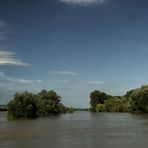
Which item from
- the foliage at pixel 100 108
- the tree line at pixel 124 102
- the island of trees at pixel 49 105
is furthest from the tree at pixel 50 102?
the foliage at pixel 100 108

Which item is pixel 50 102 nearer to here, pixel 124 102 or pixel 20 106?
pixel 20 106

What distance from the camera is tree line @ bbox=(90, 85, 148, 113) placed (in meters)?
101

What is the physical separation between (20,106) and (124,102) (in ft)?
198

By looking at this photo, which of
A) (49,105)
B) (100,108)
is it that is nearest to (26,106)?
(49,105)

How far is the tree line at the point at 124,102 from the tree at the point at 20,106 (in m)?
30.0

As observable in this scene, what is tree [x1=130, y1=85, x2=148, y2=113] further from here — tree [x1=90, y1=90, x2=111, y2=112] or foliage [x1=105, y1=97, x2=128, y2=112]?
tree [x1=90, y1=90, x2=111, y2=112]

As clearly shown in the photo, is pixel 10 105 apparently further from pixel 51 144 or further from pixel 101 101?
pixel 101 101

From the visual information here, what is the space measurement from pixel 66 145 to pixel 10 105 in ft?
169

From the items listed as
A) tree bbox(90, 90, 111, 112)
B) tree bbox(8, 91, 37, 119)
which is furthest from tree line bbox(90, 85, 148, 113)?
tree bbox(8, 91, 37, 119)

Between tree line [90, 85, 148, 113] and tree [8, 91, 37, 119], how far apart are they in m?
30.0

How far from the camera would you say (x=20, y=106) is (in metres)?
79.9

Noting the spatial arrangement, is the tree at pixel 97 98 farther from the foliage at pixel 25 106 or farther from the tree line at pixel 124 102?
the foliage at pixel 25 106

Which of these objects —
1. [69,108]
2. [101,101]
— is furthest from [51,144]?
[101,101]

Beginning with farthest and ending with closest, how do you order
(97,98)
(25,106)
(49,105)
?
A: (97,98)
(49,105)
(25,106)
